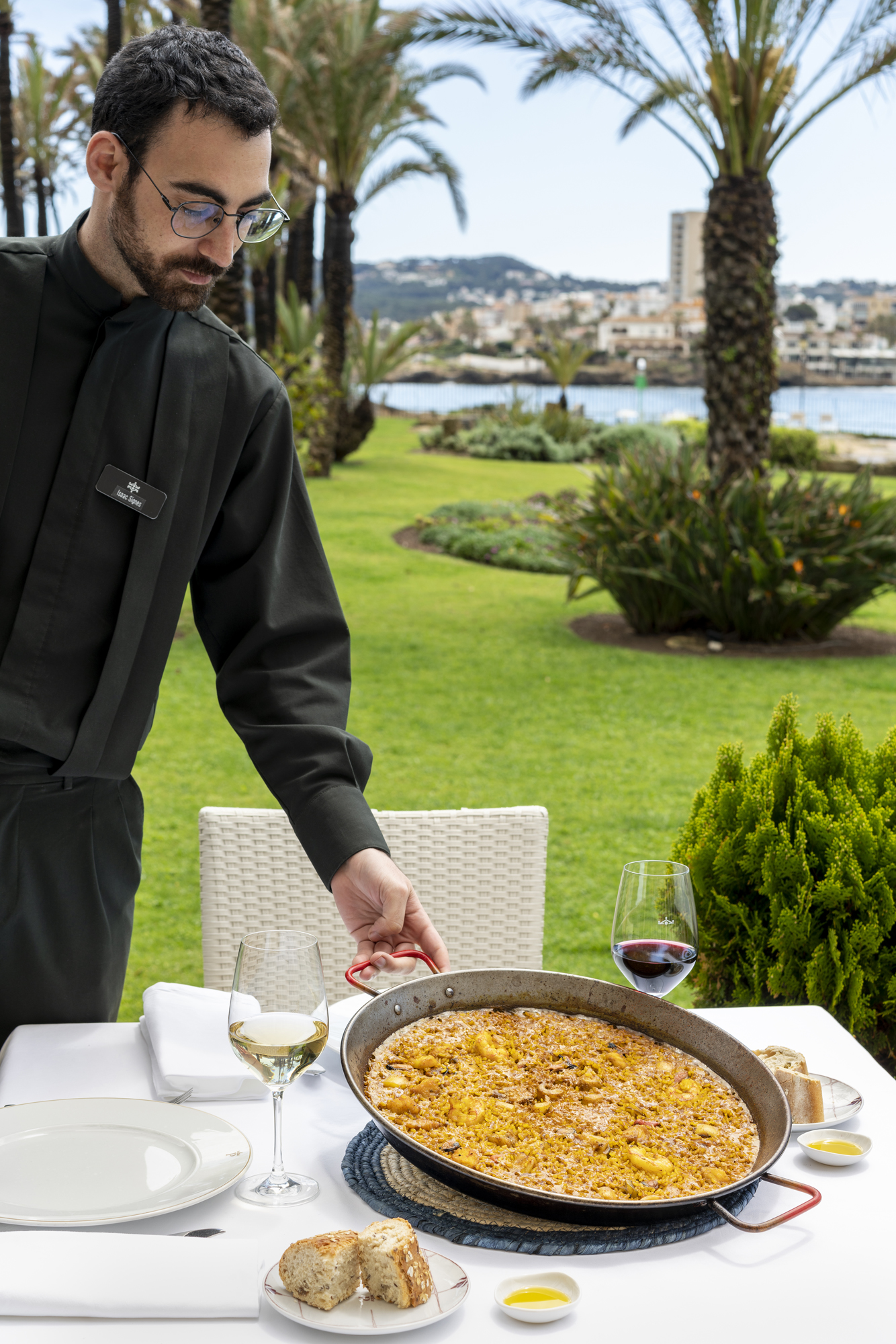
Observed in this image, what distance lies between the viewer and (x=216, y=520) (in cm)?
203

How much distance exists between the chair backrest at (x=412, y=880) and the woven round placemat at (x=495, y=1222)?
1.13 m

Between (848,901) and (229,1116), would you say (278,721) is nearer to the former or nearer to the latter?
(229,1116)

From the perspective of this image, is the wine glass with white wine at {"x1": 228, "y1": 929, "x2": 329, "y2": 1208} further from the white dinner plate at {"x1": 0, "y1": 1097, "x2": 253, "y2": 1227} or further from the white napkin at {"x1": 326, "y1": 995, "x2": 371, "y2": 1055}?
the white napkin at {"x1": 326, "y1": 995, "x2": 371, "y2": 1055}

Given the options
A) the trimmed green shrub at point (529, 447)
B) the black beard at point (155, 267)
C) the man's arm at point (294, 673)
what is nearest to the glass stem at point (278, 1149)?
the man's arm at point (294, 673)

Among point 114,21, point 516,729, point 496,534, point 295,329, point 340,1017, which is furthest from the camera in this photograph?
point 295,329

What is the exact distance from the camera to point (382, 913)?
1.68 meters

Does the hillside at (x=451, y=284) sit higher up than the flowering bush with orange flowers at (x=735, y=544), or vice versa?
the hillside at (x=451, y=284)

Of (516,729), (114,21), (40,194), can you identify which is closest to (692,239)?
(114,21)

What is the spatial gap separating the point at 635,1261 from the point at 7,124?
19.2m

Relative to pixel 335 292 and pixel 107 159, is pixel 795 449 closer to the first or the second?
pixel 335 292

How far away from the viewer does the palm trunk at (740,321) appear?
962 centimetres

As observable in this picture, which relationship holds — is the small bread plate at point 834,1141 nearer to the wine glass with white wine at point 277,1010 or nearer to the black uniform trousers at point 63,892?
the wine glass with white wine at point 277,1010

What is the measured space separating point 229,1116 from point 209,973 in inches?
36.6

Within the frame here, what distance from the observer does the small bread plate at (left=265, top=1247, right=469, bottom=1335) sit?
1112mm
